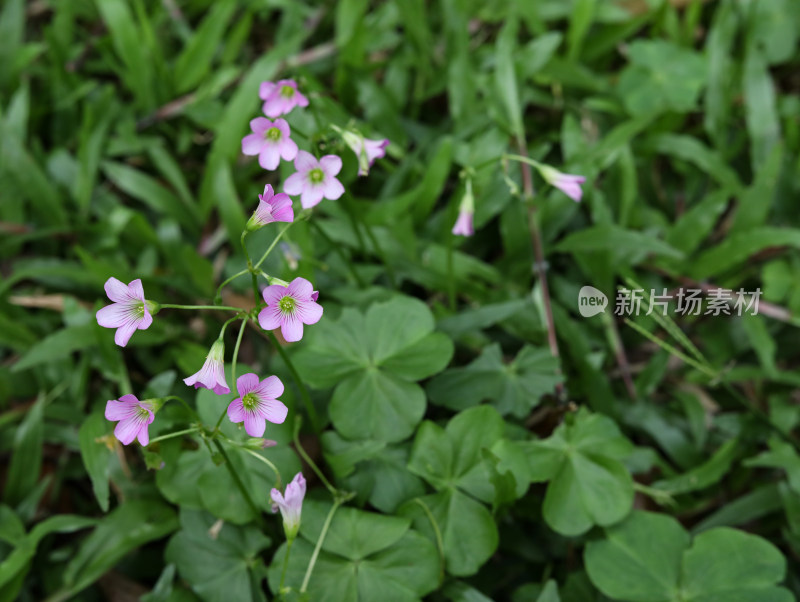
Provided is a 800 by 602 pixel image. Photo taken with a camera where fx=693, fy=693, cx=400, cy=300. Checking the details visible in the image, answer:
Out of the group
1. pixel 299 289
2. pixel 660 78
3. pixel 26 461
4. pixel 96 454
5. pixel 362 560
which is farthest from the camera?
pixel 660 78

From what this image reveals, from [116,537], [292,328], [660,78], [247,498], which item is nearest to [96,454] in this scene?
[116,537]

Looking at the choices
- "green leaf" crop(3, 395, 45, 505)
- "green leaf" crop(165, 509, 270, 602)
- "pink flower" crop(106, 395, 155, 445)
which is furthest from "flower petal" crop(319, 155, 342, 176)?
"green leaf" crop(3, 395, 45, 505)

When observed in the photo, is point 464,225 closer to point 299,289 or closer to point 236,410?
point 299,289

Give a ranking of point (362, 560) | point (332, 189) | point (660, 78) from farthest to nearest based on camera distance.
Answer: point (660, 78) < point (362, 560) < point (332, 189)

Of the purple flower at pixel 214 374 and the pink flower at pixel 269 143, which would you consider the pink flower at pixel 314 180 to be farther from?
the purple flower at pixel 214 374

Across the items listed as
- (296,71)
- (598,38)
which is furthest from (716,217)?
(296,71)

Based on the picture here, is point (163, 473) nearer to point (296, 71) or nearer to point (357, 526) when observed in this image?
point (357, 526)

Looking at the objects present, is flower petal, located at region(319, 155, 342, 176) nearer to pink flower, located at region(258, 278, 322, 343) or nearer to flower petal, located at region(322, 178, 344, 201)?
flower petal, located at region(322, 178, 344, 201)
